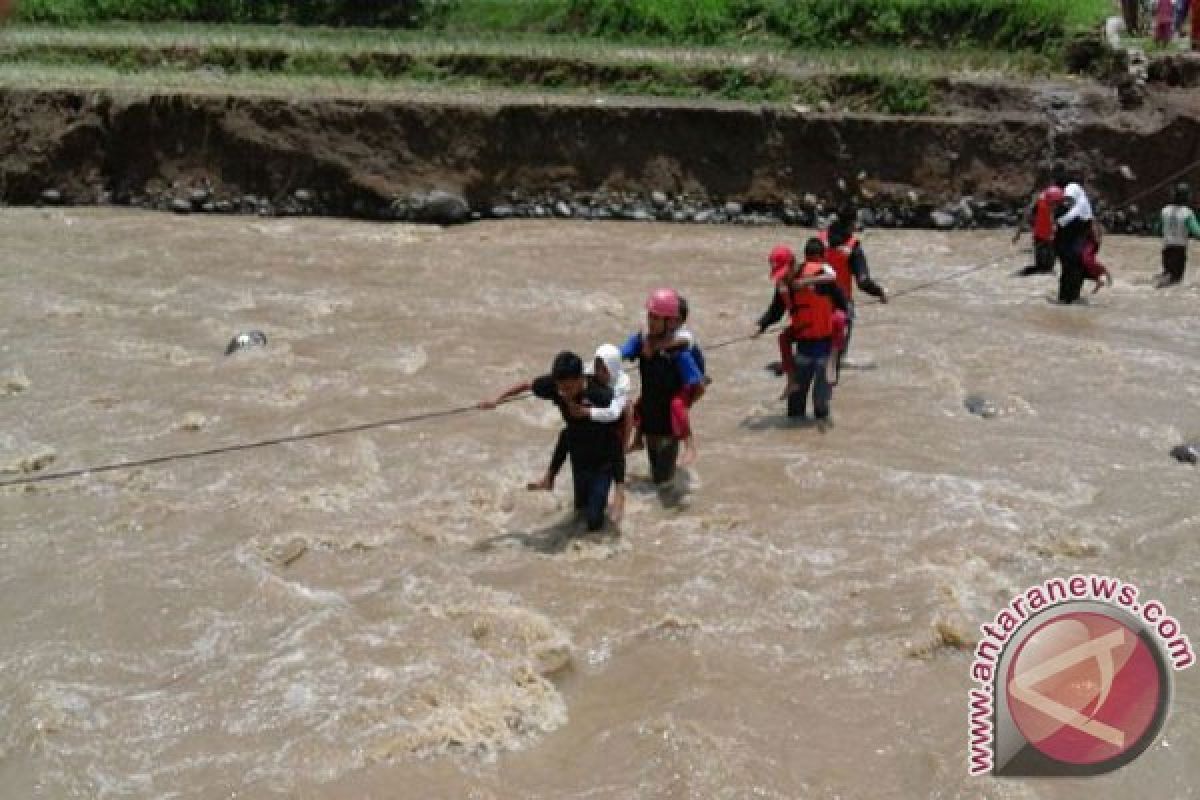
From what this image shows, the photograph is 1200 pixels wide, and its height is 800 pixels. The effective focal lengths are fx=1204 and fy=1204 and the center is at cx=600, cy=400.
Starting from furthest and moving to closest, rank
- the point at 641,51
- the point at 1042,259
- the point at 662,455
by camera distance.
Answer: the point at 641,51 → the point at 1042,259 → the point at 662,455

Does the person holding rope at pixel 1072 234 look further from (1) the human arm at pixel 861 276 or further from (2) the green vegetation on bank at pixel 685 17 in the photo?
(2) the green vegetation on bank at pixel 685 17

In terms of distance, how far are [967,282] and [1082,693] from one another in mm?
10637

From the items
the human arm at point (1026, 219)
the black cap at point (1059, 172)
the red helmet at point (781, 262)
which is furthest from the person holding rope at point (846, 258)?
the black cap at point (1059, 172)

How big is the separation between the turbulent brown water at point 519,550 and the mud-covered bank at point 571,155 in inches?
192

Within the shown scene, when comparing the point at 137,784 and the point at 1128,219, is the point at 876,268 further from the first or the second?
the point at 137,784

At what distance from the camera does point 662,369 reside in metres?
7.58

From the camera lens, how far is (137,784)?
504 centimetres

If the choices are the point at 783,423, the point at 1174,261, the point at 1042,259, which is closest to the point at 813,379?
the point at 783,423

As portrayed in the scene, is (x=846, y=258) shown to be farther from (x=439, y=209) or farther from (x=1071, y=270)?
(x=439, y=209)

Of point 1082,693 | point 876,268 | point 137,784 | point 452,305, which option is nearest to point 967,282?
point 876,268

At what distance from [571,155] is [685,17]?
7393mm

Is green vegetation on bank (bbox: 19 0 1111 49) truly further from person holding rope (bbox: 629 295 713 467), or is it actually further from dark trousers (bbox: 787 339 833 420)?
person holding rope (bbox: 629 295 713 467)

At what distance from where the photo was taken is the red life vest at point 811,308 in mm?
8711

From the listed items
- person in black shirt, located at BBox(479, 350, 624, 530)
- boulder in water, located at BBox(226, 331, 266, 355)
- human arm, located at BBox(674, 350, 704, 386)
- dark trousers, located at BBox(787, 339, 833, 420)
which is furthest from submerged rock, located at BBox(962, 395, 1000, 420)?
boulder in water, located at BBox(226, 331, 266, 355)
